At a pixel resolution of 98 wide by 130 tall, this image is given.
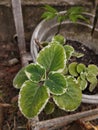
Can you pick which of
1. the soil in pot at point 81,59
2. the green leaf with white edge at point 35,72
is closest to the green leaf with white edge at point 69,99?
the green leaf with white edge at point 35,72

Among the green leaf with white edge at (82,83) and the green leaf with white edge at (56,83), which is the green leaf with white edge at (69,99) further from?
the green leaf with white edge at (82,83)

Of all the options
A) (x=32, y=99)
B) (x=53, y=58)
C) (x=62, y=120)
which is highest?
(x=53, y=58)

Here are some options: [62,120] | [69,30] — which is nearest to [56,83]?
[62,120]

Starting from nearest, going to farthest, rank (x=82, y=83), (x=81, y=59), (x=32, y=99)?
(x=32, y=99), (x=82, y=83), (x=81, y=59)

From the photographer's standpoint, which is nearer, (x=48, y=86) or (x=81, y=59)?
(x=48, y=86)

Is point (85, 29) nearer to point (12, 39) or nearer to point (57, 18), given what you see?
point (57, 18)

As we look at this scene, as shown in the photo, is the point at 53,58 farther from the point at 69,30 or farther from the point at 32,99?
the point at 69,30

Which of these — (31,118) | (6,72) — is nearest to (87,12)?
(6,72)
